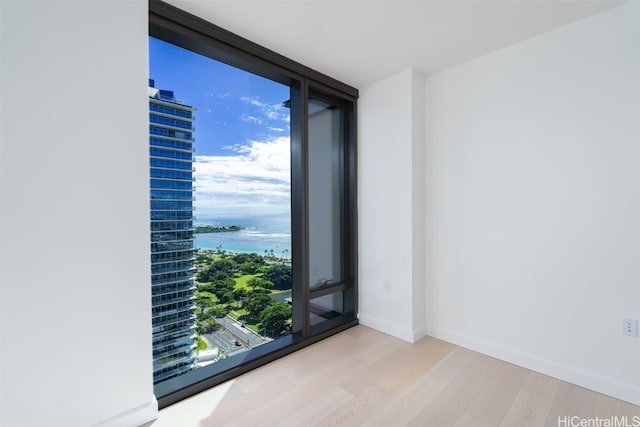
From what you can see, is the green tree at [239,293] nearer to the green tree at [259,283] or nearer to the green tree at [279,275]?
the green tree at [259,283]

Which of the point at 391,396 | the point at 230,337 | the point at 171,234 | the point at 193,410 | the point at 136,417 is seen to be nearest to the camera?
the point at 136,417

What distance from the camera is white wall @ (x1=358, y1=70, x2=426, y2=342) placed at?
2479 mm

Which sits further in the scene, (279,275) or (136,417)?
(279,275)

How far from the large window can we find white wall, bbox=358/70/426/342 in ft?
0.54

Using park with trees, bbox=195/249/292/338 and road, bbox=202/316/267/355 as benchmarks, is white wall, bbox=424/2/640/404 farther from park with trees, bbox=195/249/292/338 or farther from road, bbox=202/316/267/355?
road, bbox=202/316/267/355

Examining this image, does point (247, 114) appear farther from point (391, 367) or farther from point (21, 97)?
point (391, 367)

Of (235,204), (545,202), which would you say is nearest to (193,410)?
(235,204)

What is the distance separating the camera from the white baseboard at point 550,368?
1.69 metres

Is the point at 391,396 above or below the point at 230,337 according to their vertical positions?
below

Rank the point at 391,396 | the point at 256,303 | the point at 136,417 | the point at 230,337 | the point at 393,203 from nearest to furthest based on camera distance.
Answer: the point at 136,417 → the point at 391,396 → the point at 230,337 → the point at 256,303 → the point at 393,203

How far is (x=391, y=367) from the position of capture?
6.84ft

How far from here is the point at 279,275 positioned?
2.49 metres

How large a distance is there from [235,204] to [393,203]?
1381 mm

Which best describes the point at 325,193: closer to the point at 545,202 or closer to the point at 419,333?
the point at 419,333
